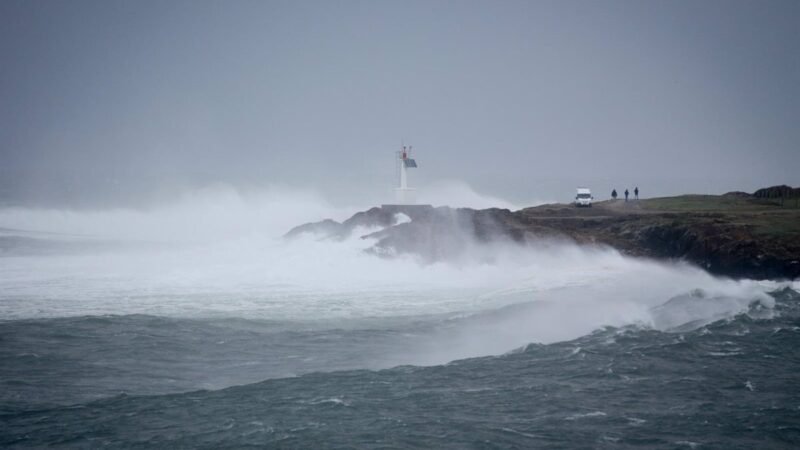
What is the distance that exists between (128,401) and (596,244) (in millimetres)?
24781

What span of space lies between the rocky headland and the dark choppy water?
383 inches

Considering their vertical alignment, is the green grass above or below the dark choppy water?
above

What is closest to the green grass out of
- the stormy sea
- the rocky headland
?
the rocky headland

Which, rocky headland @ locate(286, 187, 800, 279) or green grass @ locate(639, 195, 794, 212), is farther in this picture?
green grass @ locate(639, 195, 794, 212)

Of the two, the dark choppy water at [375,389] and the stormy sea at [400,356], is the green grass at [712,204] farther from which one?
the dark choppy water at [375,389]

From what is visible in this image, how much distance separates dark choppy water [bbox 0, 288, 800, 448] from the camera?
12586 mm

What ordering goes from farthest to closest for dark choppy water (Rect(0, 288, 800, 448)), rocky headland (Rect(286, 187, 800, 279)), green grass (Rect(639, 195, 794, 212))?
green grass (Rect(639, 195, 794, 212))
rocky headland (Rect(286, 187, 800, 279))
dark choppy water (Rect(0, 288, 800, 448))

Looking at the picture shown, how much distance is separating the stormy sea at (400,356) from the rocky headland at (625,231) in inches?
45.7

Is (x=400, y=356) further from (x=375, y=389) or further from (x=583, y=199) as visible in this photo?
(x=583, y=199)

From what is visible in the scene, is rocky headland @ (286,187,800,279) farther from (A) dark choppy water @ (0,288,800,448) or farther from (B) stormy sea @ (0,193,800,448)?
(A) dark choppy water @ (0,288,800,448)

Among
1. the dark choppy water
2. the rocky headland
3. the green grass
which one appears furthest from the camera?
the green grass

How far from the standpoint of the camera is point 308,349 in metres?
18.3

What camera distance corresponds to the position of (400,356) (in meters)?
17.8

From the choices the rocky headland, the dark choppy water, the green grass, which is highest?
the green grass
